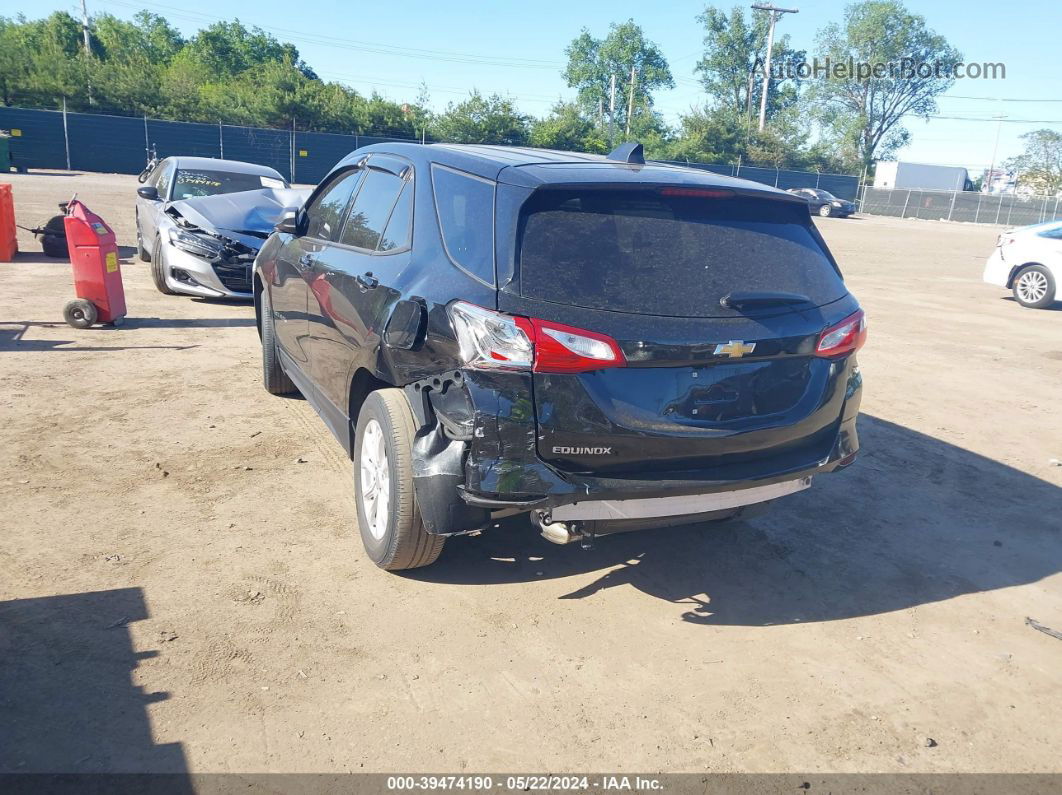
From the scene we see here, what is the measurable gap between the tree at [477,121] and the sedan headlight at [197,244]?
Result: 3802 centimetres

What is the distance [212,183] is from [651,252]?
9393mm

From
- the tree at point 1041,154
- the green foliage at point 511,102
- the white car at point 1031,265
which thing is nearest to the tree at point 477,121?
the green foliage at point 511,102

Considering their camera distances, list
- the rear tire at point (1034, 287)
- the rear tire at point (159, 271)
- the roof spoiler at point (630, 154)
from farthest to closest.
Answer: the rear tire at point (1034, 287)
the rear tire at point (159, 271)
the roof spoiler at point (630, 154)

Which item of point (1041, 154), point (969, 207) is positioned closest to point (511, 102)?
point (969, 207)

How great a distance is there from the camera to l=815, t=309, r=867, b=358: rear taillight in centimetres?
353

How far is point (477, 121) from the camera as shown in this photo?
150 ft

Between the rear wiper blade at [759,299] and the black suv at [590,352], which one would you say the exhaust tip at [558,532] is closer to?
the black suv at [590,352]

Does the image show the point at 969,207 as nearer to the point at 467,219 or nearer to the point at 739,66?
the point at 739,66

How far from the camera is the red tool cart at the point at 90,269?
7824 millimetres

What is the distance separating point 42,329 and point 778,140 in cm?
5802

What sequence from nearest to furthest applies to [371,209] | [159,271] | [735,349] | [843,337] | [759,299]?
1. [735,349]
2. [759,299]
3. [843,337]
4. [371,209]
5. [159,271]

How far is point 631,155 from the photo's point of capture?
4.00 metres

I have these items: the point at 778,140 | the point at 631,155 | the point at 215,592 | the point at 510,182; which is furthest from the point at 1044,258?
the point at 778,140

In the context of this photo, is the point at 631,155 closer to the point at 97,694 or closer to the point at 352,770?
the point at 352,770
